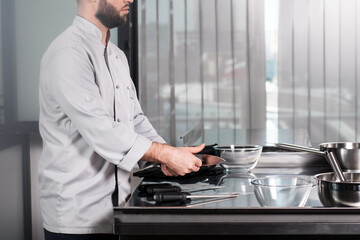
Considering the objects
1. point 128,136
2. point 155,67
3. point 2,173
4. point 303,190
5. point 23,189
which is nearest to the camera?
point 303,190

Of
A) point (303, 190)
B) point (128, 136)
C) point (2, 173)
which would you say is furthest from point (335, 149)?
point (2, 173)

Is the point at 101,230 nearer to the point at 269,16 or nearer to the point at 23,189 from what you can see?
the point at 23,189

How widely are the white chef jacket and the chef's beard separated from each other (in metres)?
0.04

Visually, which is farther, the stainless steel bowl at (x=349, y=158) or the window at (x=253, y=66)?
the window at (x=253, y=66)

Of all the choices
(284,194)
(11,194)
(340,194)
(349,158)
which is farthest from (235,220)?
(11,194)

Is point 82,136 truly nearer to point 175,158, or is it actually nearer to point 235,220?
point 175,158

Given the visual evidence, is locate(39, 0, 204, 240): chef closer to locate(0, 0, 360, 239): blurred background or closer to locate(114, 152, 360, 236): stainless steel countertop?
locate(114, 152, 360, 236): stainless steel countertop

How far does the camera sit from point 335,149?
166 centimetres

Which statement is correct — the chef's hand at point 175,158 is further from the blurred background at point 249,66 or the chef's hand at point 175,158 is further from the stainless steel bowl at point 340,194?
the blurred background at point 249,66

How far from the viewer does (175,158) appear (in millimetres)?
1462

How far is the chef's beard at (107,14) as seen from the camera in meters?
1.71

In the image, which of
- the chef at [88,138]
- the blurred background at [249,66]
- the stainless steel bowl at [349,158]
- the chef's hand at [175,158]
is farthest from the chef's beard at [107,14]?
the blurred background at [249,66]

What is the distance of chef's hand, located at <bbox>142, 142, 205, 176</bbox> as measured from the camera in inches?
56.9

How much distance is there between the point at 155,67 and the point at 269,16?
2.75 feet
